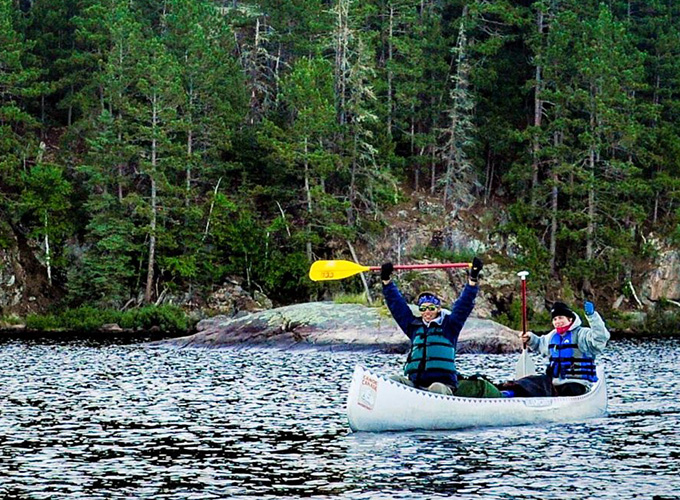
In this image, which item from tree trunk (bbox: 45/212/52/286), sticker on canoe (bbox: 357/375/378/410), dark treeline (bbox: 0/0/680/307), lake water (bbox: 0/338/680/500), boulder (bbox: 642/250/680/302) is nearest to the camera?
lake water (bbox: 0/338/680/500)

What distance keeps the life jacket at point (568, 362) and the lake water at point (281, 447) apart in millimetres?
945

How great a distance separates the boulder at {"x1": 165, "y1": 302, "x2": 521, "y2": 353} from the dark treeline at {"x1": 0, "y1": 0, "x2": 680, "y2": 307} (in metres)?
14.7

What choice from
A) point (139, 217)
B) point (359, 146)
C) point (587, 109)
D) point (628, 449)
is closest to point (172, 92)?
point (139, 217)

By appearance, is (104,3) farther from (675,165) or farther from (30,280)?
(675,165)

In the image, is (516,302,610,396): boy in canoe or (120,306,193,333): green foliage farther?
(120,306,193,333): green foliage

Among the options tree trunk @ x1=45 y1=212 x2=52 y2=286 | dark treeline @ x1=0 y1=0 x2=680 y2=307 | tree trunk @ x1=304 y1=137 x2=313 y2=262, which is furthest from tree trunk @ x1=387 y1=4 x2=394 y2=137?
tree trunk @ x1=45 y1=212 x2=52 y2=286

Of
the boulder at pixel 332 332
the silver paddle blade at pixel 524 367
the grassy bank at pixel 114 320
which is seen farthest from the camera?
the grassy bank at pixel 114 320

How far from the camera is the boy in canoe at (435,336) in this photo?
711 inches

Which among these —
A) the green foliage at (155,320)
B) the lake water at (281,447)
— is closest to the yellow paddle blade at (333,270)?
the lake water at (281,447)

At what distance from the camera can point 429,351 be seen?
59.9 feet

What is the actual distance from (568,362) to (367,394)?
481 cm

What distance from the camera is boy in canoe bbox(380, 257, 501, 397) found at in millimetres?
18062

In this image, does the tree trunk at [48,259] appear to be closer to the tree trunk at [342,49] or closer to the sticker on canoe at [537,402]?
the tree trunk at [342,49]

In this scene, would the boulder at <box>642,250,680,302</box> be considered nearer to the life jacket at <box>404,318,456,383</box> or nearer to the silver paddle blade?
the silver paddle blade
